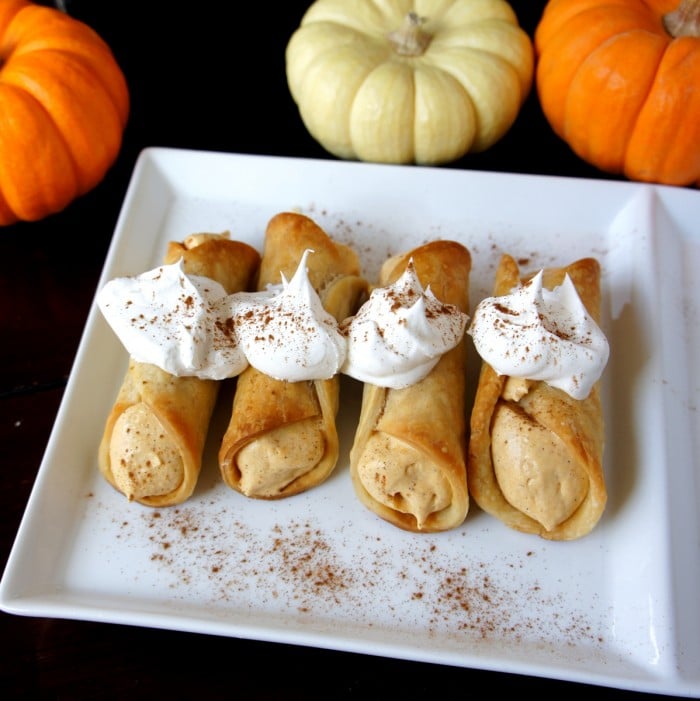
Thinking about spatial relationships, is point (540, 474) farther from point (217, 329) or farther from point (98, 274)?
point (98, 274)

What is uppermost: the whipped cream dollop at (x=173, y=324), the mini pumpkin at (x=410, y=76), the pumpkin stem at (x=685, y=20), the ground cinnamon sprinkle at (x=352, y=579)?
the pumpkin stem at (x=685, y=20)

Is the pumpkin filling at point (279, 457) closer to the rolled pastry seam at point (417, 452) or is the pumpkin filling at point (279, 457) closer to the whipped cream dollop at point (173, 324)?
the rolled pastry seam at point (417, 452)

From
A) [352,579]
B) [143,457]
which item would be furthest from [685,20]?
[143,457]

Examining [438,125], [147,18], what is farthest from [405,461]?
[147,18]

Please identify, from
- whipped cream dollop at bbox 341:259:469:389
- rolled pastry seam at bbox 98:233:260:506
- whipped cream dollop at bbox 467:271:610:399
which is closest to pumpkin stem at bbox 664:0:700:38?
whipped cream dollop at bbox 467:271:610:399

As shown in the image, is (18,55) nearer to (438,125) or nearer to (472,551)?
(438,125)

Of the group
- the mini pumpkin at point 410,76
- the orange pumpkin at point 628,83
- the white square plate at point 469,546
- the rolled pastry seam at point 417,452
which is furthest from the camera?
the mini pumpkin at point 410,76

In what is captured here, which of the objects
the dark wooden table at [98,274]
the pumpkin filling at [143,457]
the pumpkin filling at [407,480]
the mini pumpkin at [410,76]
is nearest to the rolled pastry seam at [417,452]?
the pumpkin filling at [407,480]

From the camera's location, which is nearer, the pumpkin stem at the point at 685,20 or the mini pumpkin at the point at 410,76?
the pumpkin stem at the point at 685,20
